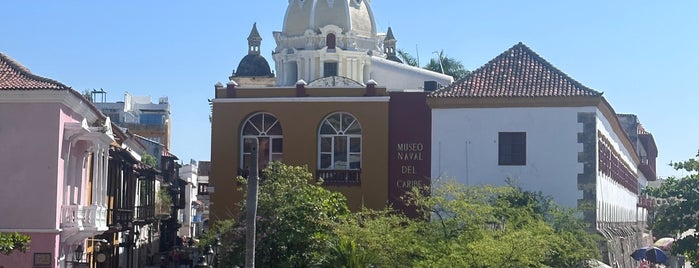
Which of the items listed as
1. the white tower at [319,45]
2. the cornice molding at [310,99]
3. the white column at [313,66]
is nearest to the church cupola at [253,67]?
the white tower at [319,45]

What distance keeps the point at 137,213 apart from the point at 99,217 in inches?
521

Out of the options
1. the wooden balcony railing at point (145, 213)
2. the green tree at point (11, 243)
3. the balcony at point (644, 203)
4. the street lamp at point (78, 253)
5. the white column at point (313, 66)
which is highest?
the white column at point (313, 66)

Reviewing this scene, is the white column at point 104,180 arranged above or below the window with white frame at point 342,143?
below

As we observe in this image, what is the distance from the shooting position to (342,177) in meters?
34.9

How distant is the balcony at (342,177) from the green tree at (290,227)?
13.6 ft

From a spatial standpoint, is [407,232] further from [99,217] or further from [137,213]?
[137,213]

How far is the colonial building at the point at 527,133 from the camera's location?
3253cm

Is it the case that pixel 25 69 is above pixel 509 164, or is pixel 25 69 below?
above

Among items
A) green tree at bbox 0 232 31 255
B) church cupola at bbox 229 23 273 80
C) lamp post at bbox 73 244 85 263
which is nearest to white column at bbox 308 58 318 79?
church cupola at bbox 229 23 273 80

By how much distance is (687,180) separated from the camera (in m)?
32.5

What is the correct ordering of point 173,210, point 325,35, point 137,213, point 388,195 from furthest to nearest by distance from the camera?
point 173,210 < point 325,35 < point 137,213 < point 388,195

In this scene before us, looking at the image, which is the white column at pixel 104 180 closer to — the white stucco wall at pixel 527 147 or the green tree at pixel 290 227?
the green tree at pixel 290 227

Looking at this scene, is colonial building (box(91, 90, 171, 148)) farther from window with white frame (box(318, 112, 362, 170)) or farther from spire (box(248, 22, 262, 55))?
window with white frame (box(318, 112, 362, 170))

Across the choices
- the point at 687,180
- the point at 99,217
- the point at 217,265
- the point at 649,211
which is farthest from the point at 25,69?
the point at 649,211
